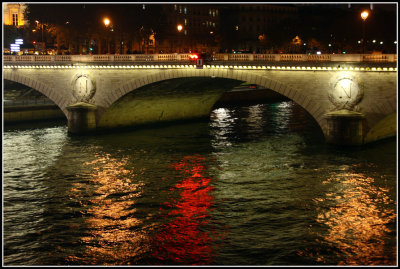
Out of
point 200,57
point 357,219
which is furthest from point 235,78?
point 357,219

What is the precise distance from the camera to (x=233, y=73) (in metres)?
39.3

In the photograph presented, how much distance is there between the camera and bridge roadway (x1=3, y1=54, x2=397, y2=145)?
112 feet

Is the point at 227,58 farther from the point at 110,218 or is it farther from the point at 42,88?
the point at 110,218

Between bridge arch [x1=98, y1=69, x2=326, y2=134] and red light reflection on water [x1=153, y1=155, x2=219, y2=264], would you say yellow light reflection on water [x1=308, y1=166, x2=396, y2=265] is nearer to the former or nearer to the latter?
red light reflection on water [x1=153, y1=155, x2=219, y2=264]

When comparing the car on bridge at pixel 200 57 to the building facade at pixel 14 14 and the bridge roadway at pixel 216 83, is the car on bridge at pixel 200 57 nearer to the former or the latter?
the bridge roadway at pixel 216 83

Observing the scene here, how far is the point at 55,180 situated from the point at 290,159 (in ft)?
43.3

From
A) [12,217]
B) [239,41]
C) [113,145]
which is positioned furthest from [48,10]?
[239,41]

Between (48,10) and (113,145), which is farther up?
(48,10)

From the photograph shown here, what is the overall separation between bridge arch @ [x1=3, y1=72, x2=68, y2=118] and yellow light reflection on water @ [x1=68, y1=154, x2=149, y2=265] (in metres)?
16.9

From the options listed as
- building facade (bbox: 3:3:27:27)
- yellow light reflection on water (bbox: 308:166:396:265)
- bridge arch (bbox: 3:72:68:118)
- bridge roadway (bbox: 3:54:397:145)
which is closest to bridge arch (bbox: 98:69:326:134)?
bridge roadway (bbox: 3:54:397:145)

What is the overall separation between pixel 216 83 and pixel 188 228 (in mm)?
28387

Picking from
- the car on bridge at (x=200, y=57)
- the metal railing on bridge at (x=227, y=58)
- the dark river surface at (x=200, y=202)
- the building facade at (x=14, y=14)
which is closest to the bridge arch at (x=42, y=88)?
the metal railing on bridge at (x=227, y=58)

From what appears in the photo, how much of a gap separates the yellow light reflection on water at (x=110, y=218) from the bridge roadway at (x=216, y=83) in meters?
11.6

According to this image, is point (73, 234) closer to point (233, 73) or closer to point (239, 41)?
point (233, 73)
